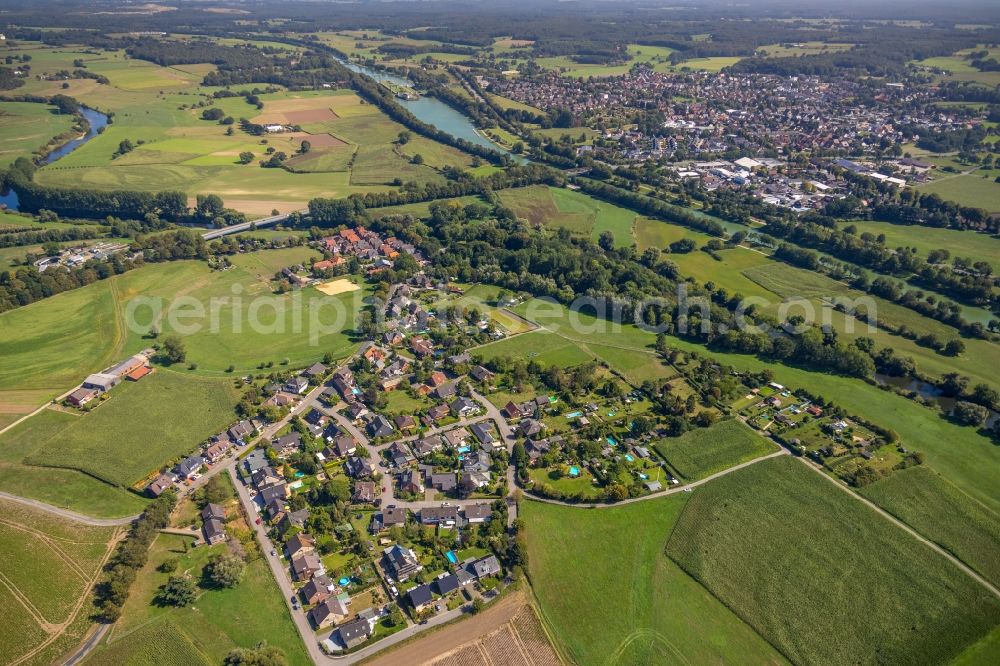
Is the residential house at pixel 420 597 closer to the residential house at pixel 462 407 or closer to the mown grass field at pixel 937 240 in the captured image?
the residential house at pixel 462 407

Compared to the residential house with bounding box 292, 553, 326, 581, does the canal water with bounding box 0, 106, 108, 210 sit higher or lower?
higher

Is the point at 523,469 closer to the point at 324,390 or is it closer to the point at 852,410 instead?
the point at 324,390

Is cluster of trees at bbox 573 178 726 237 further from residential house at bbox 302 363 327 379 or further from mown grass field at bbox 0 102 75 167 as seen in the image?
mown grass field at bbox 0 102 75 167

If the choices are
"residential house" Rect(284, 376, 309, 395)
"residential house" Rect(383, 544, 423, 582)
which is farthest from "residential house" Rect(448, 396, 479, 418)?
"residential house" Rect(383, 544, 423, 582)

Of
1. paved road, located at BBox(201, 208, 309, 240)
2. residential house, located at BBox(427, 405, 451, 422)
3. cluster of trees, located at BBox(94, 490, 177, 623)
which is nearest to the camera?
cluster of trees, located at BBox(94, 490, 177, 623)

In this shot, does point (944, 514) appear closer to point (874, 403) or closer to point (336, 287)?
point (874, 403)

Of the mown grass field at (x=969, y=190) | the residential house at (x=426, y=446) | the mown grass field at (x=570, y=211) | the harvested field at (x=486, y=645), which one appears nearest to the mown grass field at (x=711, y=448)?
the residential house at (x=426, y=446)
